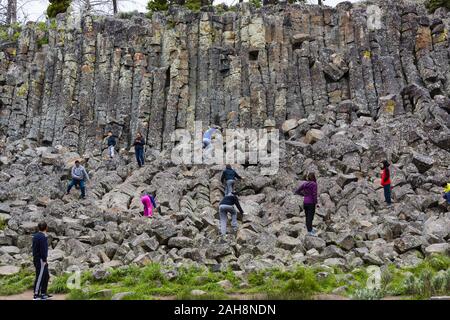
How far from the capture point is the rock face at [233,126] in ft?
66.3

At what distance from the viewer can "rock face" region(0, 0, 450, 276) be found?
20.2 meters

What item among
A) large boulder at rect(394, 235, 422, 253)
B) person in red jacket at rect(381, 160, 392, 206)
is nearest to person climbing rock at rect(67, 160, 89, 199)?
person in red jacket at rect(381, 160, 392, 206)

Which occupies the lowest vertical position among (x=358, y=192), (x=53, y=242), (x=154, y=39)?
(x=53, y=242)

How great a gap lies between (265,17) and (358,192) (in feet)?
62.0

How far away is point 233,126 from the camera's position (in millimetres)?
36125

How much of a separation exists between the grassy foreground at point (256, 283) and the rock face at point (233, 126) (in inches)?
31.1

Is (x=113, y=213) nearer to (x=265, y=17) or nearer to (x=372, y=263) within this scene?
(x=372, y=263)

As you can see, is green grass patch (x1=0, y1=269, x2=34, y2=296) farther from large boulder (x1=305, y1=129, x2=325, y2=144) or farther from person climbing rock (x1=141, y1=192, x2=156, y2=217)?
large boulder (x1=305, y1=129, x2=325, y2=144)

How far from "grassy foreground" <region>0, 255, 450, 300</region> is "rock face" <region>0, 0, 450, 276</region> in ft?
2.59

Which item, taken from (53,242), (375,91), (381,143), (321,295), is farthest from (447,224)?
(375,91)

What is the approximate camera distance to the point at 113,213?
23.8 metres

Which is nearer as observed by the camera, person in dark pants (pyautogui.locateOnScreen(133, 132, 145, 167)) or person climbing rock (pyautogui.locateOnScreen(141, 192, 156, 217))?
person climbing rock (pyautogui.locateOnScreen(141, 192, 156, 217))

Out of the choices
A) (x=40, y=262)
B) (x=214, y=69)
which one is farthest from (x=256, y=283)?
(x=214, y=69)

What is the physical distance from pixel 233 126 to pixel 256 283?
20.3 m
